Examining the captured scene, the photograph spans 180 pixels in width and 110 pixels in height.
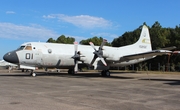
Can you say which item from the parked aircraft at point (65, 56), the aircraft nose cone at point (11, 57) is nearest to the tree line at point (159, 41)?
the parked aircraft at point (65, 56)

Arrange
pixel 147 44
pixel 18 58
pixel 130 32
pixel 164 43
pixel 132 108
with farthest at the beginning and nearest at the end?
pixel 130 32
pixel 164 43
pixel 147 44
pixel 18 58
pixel 132 108

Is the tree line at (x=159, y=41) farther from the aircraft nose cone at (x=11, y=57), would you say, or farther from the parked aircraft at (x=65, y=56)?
the aircraft nose cone at (x=11, y=57)

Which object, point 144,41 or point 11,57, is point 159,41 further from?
point 11,57

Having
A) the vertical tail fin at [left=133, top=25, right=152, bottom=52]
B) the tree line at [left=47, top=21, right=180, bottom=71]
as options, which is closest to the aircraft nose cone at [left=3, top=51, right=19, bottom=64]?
the vertical tail fin at [left=133, top=25, right=152, bottom=52]

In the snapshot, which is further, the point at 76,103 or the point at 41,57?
the point at 41,57

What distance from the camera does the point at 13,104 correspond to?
778 cm

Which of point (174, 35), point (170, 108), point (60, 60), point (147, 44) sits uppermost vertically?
point (174, 35)

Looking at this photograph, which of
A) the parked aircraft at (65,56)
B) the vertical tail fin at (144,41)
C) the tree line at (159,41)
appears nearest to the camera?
the parked aircraft at (65,56)

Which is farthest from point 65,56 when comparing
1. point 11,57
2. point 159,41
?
point 159,41

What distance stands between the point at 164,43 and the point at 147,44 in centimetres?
3676

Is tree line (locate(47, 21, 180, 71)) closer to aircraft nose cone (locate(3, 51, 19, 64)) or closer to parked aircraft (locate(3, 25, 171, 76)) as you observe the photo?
parked aircraft (locate(3, 25, 171, 76))

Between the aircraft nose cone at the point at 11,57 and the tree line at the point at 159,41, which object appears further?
the tree line at the point at 159,41

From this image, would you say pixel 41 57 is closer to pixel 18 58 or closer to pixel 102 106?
pixel 18 58

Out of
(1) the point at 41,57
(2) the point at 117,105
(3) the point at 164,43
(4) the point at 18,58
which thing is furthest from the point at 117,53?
(3) the point at 164,43
